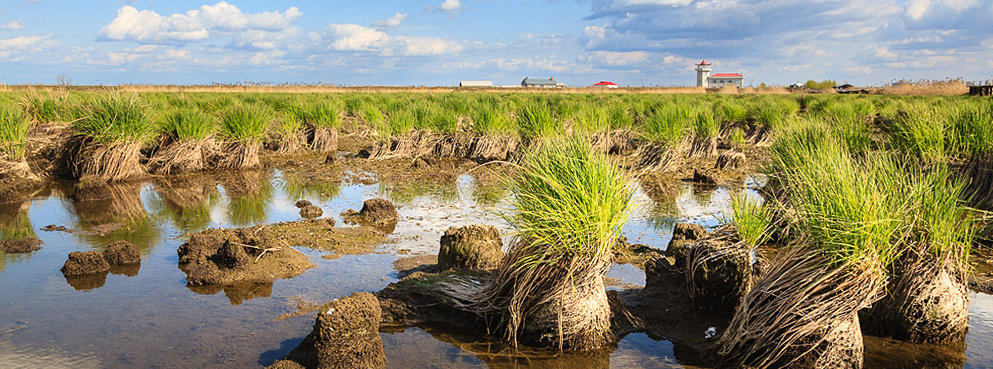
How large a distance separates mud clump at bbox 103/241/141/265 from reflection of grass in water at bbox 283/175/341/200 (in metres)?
3.48

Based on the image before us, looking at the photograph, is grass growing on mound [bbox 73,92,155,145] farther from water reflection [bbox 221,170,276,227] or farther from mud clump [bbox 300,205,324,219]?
mud clump [bbox 300,205,324,219]

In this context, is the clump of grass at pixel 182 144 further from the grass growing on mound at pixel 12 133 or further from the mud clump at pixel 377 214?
the mud clump at pixel 377 214

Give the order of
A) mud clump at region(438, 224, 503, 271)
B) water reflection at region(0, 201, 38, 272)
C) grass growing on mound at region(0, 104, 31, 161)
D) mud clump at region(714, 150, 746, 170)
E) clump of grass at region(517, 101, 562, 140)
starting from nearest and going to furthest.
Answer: mud clump at region(438, 224, 503, 271), water reflection at region(0, 201, 38, 272), grass growing on mound at region(0, 104, 31, 161), mud clump at region(714, 150, 746, 170), clump of grass at region(517, 101, 562, 140)

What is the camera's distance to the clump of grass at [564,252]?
166 inches

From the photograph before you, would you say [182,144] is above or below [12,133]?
below

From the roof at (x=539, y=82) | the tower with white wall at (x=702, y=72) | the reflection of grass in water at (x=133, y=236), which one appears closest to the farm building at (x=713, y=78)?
the tower with white wall at (x=702, y=72)

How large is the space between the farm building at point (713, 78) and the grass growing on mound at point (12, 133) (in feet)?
244

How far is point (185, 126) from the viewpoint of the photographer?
12.1 meters

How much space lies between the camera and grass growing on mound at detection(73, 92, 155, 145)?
10766 mm

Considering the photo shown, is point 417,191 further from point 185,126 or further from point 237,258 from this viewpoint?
point 185,126

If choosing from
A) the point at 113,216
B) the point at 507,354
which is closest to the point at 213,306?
the point at 507,354

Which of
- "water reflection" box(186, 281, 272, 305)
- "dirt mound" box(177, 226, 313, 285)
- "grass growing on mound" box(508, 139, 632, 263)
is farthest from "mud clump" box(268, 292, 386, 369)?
"dirt mound" box(177, 226, 313, 285)

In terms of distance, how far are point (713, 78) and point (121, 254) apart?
8503cm

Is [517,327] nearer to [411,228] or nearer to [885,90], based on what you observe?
[411,228]
